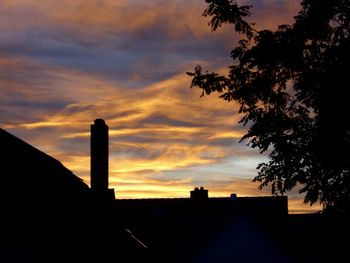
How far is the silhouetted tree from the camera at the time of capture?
23344 millimetres

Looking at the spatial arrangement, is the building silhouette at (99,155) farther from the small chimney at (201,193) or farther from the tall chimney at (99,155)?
the small chimney at (201,193)

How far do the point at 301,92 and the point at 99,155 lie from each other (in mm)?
7097

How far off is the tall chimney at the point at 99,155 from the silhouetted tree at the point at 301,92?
4.41 metres

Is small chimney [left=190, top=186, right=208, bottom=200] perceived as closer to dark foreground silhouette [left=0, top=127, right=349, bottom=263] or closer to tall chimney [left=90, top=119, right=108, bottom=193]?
dark foreground silhouette [left=0, top=127, right=349, bottom=263]

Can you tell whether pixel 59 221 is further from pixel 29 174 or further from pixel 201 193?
pixel 201 193

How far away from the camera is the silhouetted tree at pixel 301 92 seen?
2334 cm

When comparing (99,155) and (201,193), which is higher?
(201,193)

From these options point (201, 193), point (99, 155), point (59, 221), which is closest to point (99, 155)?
point (99, 155)

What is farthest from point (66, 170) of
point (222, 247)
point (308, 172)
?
point (222, 247)

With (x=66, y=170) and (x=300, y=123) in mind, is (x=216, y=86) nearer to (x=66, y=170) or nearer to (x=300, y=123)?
(x=300, y=123)

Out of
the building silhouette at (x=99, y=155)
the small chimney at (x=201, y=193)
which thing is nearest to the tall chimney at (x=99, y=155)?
the building silhouette at (x=99, y=155)

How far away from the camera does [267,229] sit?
41750 millimetres

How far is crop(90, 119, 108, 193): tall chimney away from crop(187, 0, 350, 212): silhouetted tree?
441cm

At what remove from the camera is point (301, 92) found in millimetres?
24281
